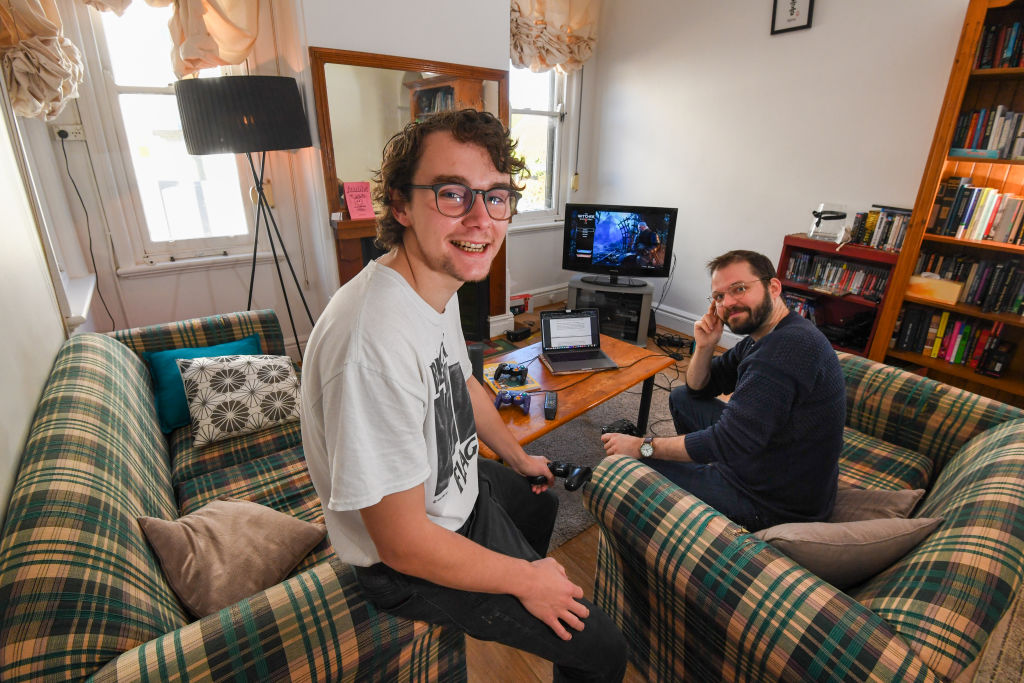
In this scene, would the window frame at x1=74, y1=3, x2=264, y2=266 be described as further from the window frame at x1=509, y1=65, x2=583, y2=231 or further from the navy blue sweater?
the navy blue sweater

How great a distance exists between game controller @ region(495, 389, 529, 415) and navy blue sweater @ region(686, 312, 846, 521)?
681mm

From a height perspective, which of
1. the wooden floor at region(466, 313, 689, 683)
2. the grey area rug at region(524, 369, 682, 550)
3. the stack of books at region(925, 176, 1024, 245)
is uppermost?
the stack of books at region(925, 176, 1024, 245)

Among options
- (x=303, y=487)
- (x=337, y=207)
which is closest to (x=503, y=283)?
(x=337, y=207)

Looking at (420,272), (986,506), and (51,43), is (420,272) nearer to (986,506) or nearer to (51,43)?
(986,506)

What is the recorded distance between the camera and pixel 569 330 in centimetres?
229

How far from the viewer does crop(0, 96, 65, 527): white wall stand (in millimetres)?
1062

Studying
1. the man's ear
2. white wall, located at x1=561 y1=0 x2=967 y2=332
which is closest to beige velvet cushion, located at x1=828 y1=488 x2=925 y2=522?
the man's ear

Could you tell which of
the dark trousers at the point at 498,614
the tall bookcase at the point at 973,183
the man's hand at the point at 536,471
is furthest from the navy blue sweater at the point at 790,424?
the tall bookcase at the point at 973,183

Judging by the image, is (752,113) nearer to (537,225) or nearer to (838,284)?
(838,284)

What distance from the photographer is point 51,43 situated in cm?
176

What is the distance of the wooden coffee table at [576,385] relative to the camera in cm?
175

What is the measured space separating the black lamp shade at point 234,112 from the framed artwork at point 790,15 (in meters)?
3.02

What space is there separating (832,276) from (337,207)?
10.1 feet

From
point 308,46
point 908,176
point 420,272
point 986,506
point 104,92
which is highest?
point 308,46
